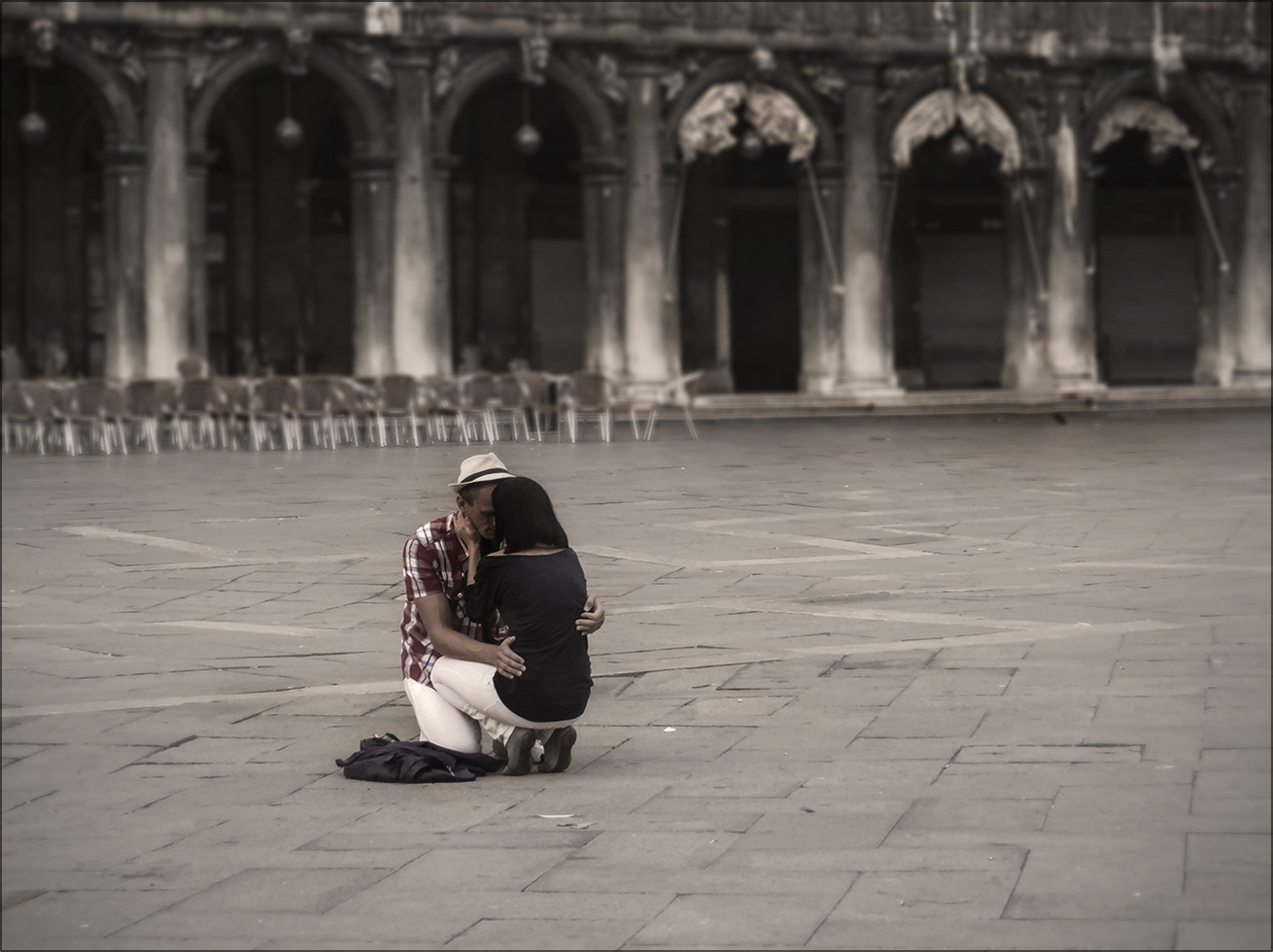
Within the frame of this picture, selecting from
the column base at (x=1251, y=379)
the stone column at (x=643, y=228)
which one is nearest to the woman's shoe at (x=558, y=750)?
the stone column at (x=643, y=228)

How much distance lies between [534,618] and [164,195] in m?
19.4

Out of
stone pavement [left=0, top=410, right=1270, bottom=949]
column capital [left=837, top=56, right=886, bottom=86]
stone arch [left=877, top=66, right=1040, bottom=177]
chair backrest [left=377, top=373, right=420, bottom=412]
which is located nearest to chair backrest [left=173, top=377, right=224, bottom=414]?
chair backrest [left=377, top=373, right=420, bottom=412]

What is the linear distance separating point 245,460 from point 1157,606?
36.4 ft

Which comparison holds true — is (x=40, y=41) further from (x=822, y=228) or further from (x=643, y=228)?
(x=822, y=228)

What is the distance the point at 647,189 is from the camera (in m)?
26.8

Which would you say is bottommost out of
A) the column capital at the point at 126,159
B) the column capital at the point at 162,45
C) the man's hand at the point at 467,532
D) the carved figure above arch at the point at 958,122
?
the man's hand at the point at 467,532

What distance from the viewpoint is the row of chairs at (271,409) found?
1995cm

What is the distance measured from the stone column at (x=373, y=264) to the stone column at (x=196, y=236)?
1.78 metres

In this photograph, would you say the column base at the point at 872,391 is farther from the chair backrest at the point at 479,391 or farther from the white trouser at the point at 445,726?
the white trouser at the point at 445,726

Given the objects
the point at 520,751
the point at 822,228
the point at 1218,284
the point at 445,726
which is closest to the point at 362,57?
the point at 822,228

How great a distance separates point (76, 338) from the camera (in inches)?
1124

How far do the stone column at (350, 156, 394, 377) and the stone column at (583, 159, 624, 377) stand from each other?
2506mm

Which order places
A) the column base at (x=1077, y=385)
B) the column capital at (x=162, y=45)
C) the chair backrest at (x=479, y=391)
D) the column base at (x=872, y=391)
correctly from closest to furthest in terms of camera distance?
the chair backrest at (x=479, y=391) → the column capital at (x=162, y=45) → the column base at (x=872, y=391) → the column base at (x=1077, y=385)

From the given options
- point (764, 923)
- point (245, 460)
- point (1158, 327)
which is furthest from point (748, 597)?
point (1158, 327)
